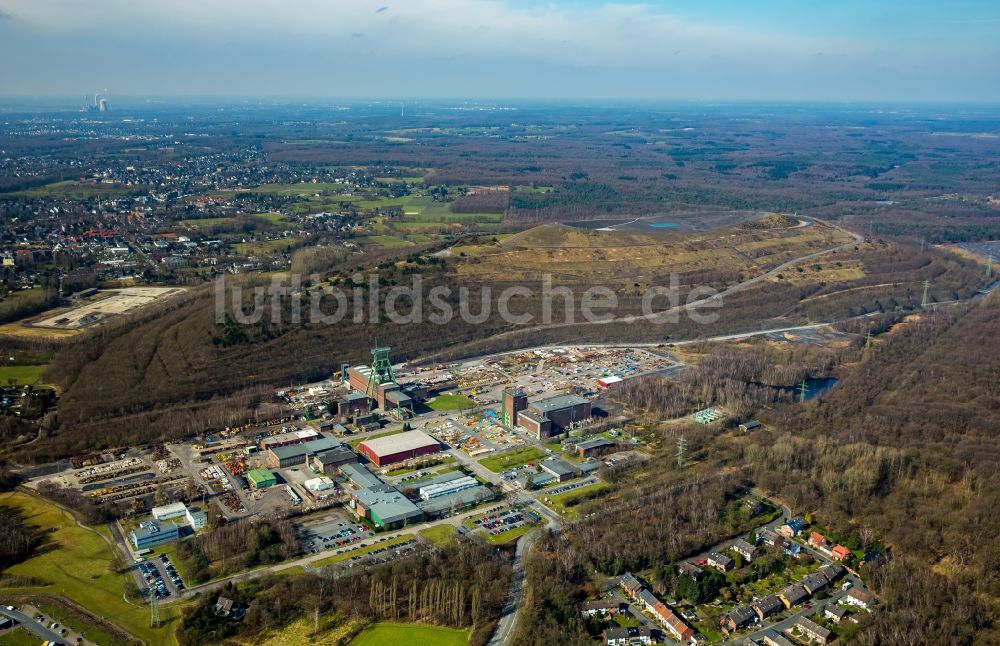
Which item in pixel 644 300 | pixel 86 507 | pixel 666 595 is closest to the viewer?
pixel 666 595

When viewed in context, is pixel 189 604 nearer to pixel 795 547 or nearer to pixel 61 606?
pixel 61 606

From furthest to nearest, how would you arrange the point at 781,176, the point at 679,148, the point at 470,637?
the point at 679,148 < the point at 781,176 < the point at 470,637

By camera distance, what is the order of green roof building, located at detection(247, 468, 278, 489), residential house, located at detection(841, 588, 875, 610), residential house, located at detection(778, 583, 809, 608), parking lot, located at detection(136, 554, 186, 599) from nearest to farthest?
1. residential house, located at detection(841, 588, 875, 610)
2. residential house, located at detection(778, 583, 809, 608)
3. parking lot, located at detection(136, 554, 186, 599)
4. green roof building, located at detection(247, 468, 278, 489)

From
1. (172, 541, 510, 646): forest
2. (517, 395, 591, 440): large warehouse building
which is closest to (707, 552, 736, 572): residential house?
(172, 541, 510, 646): forest

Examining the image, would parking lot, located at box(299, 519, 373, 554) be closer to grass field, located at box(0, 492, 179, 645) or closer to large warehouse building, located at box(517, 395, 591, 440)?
grass field, located at box(0, 492, 179, 645)

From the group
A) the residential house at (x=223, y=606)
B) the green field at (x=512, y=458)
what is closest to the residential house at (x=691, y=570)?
the green field at (x=512, y=458)

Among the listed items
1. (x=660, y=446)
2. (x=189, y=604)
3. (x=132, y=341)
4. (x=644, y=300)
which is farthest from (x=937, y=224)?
(x=189, y=604)

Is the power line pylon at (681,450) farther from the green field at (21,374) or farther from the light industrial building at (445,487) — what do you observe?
the green field at (21,374)
